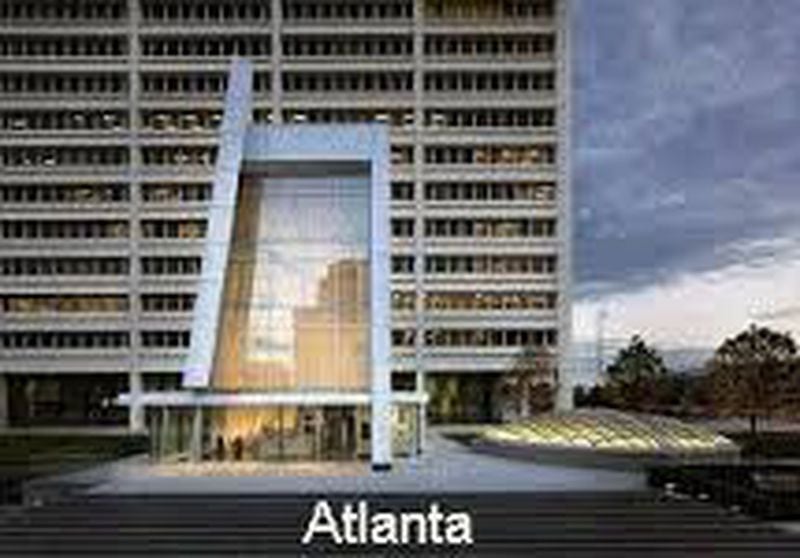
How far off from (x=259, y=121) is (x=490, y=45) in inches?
846

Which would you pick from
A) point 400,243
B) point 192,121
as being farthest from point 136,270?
point 400,243

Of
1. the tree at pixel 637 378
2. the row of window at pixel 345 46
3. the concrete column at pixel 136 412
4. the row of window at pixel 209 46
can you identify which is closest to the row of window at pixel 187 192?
the row of window at pixel 209 46

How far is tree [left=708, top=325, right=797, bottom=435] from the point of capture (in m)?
84.9

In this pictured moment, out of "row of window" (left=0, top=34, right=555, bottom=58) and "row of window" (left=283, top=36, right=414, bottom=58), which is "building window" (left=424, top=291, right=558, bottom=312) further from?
"row of window" (left=283, top=36, right=414, bottom=58)

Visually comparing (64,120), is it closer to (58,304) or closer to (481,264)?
(58,304)

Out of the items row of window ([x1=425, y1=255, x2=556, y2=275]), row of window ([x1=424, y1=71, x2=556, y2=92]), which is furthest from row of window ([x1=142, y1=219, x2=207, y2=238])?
row of window ([x1=424, y1=71, x2=556, y2=92])

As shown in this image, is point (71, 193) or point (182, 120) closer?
point (182, 120)

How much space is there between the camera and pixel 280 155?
63.2 meters

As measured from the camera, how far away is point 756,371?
85.7 meters

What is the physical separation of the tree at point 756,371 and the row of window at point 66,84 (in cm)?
5785

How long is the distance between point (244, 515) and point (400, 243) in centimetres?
7552

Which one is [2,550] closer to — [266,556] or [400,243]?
[266,556]

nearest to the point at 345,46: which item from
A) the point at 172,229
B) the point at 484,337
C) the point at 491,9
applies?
the point at 491,9

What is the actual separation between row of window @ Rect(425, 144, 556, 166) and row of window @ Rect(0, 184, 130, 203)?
90.7 ft
